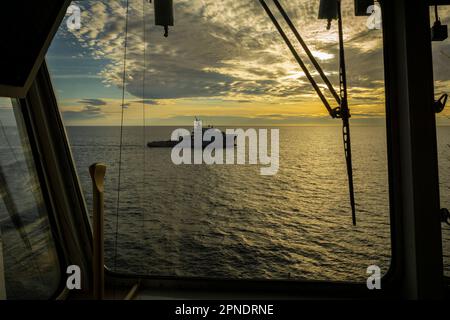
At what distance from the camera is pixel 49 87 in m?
1.88

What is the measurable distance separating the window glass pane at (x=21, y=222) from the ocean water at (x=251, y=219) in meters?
17.3

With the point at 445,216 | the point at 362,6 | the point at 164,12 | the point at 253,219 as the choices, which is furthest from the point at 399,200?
the point at 253,219

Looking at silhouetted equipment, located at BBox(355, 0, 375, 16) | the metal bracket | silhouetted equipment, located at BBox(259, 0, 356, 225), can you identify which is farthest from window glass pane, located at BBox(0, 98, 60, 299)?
the metal bracket

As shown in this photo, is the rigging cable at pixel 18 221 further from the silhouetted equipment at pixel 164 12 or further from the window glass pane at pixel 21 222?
the silhouetted equipment at pixel 164 12

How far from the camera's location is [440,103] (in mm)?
1502

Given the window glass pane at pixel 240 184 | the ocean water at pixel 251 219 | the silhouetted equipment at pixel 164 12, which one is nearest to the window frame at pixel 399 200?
the silhouetted equipment at pixel 164 12

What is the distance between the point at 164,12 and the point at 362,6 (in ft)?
3.56

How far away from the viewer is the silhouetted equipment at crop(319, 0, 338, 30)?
160 cm

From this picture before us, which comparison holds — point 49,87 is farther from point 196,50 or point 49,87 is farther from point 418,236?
point 196,50

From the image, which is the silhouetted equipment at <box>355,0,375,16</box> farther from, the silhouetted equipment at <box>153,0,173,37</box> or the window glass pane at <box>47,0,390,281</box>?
the window glass pane at <box>47,0,390,281</box>
